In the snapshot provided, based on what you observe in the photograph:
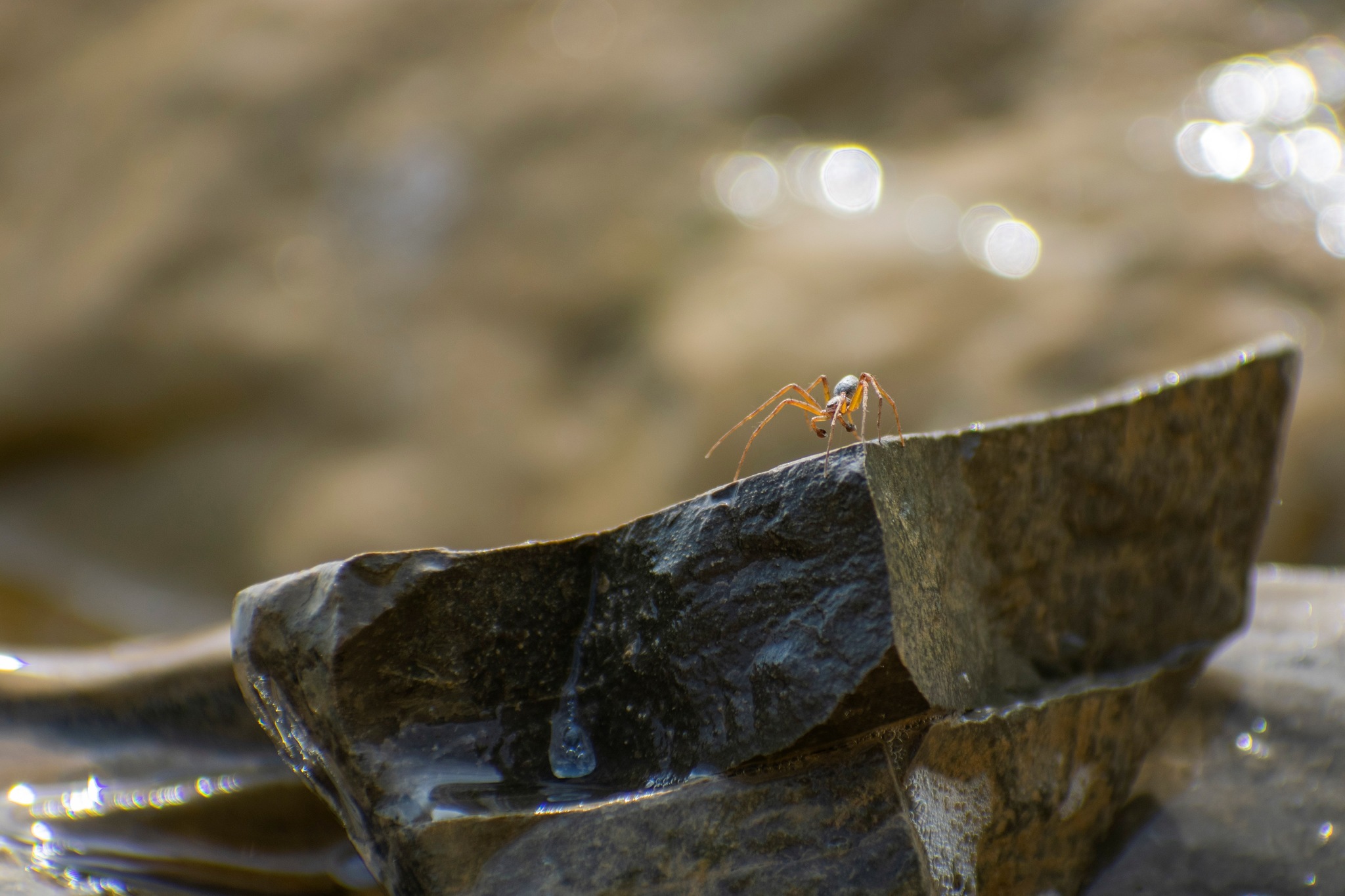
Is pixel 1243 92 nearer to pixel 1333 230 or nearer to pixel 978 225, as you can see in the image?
pixel 1333 230

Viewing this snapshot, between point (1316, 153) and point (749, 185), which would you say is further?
point (749, 185)

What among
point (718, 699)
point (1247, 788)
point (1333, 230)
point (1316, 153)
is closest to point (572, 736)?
point (718, 699)

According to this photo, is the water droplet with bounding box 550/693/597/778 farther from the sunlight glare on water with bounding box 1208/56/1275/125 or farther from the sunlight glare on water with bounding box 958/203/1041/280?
the sunlight glare on water with bounding box 1208/56/1275/125

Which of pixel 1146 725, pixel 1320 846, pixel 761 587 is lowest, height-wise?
pixel 1320 846

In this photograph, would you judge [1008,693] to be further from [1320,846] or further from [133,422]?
[133,422]

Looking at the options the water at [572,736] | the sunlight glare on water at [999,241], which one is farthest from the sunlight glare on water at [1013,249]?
the water at [572,736]

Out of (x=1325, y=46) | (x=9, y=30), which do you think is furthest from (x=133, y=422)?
(x=1325, y=46)
